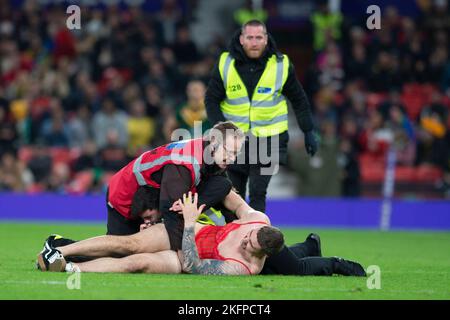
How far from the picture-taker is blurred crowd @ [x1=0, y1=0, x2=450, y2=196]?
19.7 metres

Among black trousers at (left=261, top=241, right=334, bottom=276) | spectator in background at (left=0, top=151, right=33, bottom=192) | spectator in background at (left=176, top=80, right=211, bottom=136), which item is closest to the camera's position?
black trousers at (left=261, top=241, right=334, bottom=276)

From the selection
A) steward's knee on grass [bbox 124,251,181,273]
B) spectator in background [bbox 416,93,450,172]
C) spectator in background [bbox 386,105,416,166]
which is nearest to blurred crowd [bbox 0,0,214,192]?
spectator in background [bbox 386,105,416,166]

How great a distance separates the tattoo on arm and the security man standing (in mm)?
2114

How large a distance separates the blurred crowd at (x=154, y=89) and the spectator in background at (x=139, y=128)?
25mm

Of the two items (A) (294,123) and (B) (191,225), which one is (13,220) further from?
(B) (191,225)

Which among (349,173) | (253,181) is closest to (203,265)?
(253,181)

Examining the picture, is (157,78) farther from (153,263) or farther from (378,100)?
(153,263)

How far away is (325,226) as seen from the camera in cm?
1917

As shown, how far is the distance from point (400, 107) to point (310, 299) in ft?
42.6

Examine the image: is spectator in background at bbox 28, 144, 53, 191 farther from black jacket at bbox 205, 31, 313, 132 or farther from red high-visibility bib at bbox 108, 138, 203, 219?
red high-visibility bib at bbox 108, 138, 203, 219

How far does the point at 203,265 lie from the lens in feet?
30.3

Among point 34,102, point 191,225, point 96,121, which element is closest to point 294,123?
point 96,121

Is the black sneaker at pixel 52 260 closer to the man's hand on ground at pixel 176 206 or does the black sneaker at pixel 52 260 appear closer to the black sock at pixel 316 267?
the man's hand on ground at pixel 176 206

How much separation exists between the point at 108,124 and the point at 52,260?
11.3m
